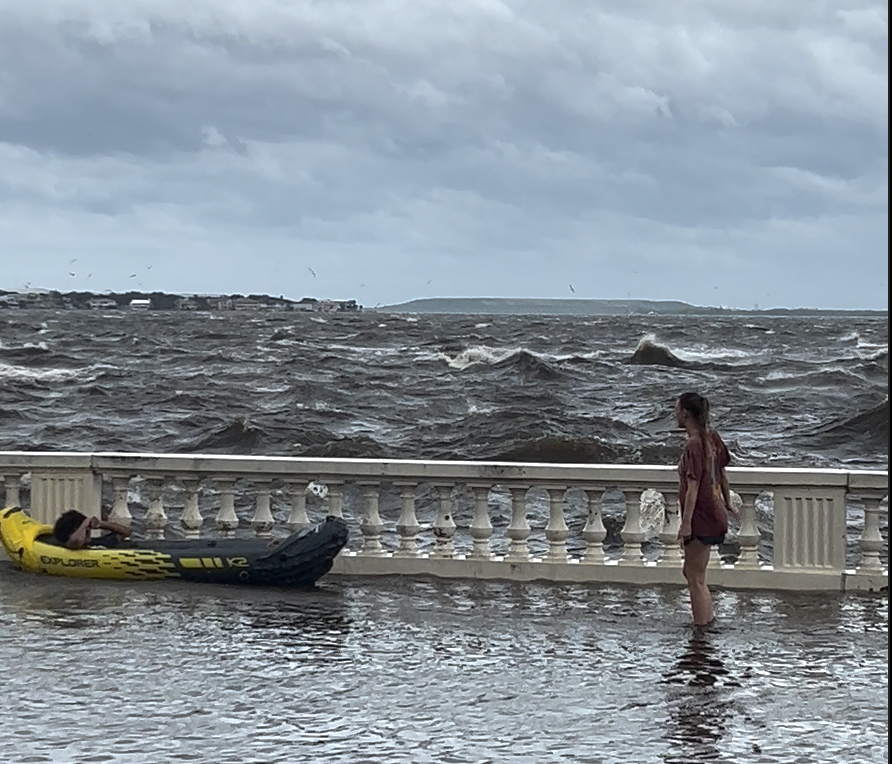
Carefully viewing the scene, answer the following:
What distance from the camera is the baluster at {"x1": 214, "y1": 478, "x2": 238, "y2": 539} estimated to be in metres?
12.1

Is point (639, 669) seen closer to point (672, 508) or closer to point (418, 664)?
point (418, 664)

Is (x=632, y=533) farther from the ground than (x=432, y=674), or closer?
farther from the ground

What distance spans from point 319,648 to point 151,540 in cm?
280

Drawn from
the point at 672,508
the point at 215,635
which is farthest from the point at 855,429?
the point at 215,635

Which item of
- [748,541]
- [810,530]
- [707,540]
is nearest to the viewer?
[707,540]

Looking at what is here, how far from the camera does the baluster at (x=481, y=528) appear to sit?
11.6 m

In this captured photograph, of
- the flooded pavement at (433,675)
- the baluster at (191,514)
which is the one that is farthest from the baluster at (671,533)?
the baluster at (191,514)

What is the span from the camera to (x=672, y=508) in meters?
11.3

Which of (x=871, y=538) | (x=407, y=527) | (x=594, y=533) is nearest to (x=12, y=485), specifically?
(x=407, y=527)

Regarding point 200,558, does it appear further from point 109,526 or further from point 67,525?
point 67,525

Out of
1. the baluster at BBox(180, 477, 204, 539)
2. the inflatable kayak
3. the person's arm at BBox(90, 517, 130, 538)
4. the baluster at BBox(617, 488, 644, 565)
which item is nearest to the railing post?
the baluster at BBox(617, 488, 644, 565)

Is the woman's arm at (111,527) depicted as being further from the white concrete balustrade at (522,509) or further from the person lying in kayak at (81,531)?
the white concrete balustrade at (522,509)

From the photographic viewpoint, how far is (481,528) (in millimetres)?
→ 11586

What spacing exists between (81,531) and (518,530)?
320cm
